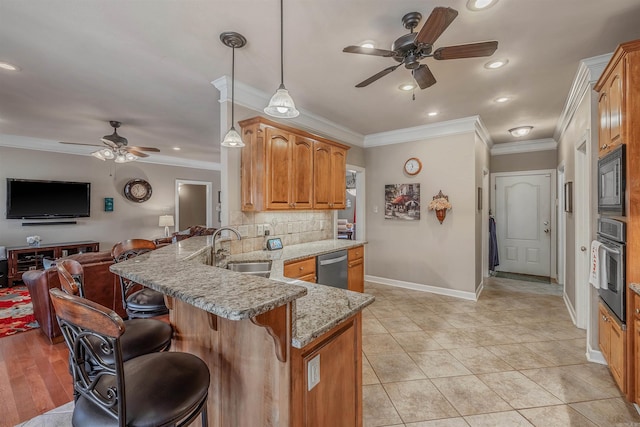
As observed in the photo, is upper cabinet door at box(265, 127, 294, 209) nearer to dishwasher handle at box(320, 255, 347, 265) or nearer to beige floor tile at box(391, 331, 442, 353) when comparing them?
dishwasher handle at box(320, 255, 347, 265)

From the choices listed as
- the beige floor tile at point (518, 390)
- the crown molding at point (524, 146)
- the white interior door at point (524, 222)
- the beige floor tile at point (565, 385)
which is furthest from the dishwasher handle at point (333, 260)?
the crown molding at point (524, 146)

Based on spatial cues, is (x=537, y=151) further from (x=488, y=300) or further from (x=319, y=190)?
(x=319, y=190)

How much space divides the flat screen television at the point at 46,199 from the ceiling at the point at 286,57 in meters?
1.73

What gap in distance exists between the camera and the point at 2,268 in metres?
4.98

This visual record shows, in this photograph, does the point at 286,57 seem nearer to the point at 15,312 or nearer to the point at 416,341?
the point at 416,341

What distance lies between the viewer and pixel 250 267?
8.96 ft

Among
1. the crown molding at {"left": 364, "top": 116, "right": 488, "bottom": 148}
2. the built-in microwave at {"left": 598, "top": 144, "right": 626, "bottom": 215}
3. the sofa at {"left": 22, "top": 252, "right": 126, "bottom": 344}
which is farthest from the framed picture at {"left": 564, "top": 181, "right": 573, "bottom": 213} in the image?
the sofa at {"left": 22, "top": 252, "right": 126, "bottom": 344}

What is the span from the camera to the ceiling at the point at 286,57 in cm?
196

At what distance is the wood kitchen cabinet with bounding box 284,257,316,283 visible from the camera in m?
3.01

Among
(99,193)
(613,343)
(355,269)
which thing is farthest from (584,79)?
(99,193)

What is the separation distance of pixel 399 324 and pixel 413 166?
2.61m

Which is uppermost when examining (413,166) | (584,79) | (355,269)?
(584,79)

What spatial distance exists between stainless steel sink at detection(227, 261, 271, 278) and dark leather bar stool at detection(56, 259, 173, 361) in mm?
1175

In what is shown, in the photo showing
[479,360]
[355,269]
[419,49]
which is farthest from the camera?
[355,269]
